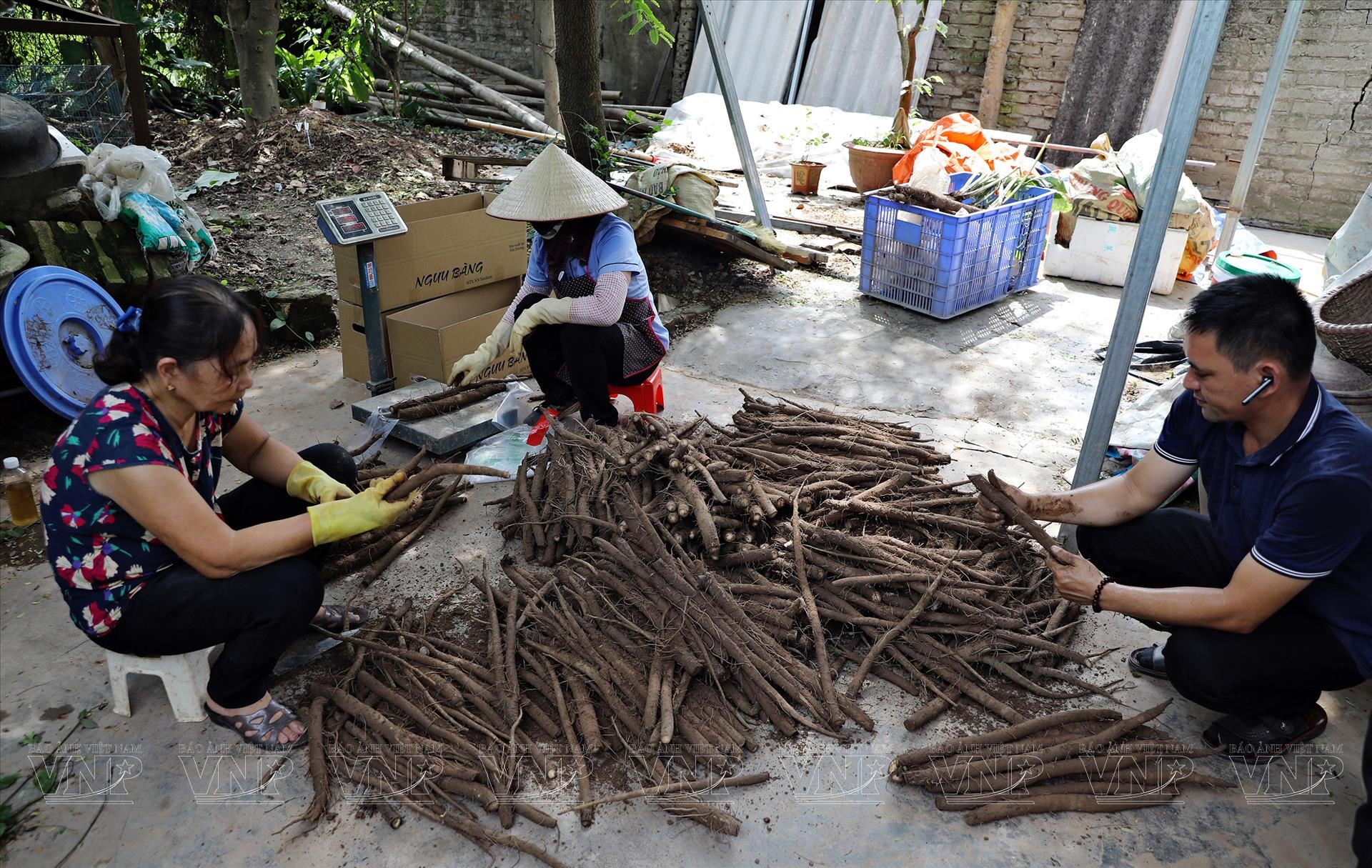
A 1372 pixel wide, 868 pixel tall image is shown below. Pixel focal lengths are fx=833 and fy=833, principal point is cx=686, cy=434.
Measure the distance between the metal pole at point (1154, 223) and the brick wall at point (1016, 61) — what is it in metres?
7.24

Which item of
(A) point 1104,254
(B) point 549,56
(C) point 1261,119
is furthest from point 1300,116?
(B) point 549,56

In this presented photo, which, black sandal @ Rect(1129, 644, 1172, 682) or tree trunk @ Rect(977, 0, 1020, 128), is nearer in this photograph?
black sandal @ Rect(1129, 644, 1172, 682)

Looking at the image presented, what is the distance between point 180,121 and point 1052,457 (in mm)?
9331

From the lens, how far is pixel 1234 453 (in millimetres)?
2264

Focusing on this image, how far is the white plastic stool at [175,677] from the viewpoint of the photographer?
219cm

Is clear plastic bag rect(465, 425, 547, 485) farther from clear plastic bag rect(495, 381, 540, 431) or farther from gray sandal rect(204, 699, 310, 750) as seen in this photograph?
gray sandal rect(204, 699, 310, 750)

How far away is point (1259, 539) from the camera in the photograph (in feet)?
6.75

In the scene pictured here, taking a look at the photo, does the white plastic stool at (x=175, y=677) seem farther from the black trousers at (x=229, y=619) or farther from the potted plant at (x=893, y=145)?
the potted plant at (x=893, y=145)

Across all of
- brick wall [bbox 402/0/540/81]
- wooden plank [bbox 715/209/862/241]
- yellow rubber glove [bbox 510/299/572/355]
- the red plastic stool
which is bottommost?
the red plastic stool

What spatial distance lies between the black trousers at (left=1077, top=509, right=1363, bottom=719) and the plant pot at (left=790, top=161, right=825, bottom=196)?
22.2 feet

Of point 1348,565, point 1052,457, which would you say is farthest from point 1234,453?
point 1052,457

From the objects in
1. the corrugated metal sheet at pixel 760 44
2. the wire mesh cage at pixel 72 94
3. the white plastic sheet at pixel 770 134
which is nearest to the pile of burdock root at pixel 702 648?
the wire mesh cage at pixel 72 94

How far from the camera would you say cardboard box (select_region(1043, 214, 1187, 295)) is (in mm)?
6211

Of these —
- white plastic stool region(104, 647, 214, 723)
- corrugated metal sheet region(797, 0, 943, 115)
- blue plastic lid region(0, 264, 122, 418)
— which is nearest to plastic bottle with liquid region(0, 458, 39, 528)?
blue plastic lid region(0, 264, 122, 418)
